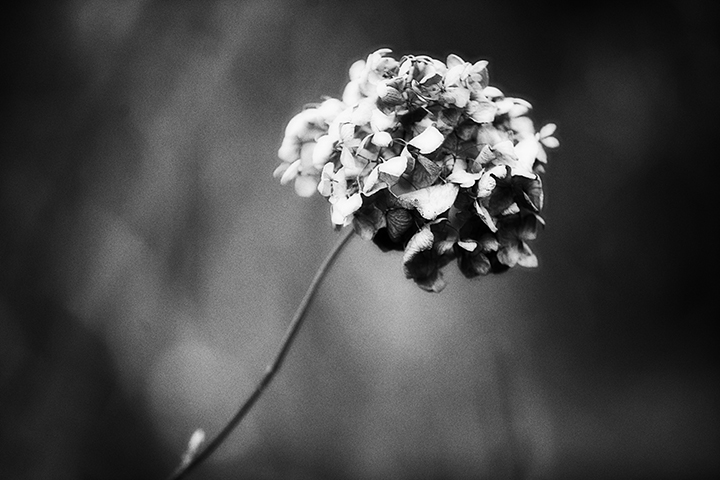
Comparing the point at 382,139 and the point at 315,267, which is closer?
the point at 382,139

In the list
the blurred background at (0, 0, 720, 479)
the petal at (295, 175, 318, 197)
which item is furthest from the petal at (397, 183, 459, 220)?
the blurred background at (0, 0, 720, 479)

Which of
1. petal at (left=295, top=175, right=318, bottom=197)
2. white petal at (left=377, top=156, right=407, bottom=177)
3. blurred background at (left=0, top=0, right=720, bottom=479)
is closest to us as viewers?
white petal at (left=377, top=156, right=407, bottom=177)

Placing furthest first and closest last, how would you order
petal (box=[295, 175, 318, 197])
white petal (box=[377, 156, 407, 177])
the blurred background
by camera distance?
the blurred background, petal (box=[295, 175, 318, 197]), white petal (box=[377, 156, 407, 177])

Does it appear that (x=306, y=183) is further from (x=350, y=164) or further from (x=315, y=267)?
(x=315, y=267)

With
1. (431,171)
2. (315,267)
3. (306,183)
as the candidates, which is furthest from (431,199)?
(315,267)

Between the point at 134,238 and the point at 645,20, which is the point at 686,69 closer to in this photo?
the point at 645,20

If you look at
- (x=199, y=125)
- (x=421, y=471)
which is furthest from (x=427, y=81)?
(x=421, y=471)

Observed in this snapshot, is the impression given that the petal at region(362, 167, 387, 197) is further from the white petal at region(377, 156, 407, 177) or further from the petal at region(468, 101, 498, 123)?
the petal at region(468, 101, 498, 123)
